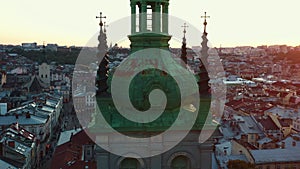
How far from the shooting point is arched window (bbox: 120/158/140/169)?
50.7 feet

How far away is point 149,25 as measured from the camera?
624 inches

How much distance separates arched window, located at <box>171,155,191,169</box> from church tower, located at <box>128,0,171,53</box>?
4.14 m

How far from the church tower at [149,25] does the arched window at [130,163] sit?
13.1 feet

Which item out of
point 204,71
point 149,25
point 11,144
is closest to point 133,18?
point 149,25

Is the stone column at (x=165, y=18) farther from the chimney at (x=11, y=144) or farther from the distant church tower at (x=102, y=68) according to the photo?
the chimney at (x=11, y=144)

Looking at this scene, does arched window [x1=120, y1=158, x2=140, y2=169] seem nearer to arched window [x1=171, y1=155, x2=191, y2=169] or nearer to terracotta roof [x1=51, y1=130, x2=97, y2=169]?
arched window [x1=171, y1=155, x2=191, y2=169]

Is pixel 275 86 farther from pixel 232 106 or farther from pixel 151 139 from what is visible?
pixel 151 139

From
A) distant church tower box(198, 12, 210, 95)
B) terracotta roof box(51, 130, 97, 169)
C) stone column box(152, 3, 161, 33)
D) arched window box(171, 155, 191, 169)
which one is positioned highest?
stone column box(152, 3, 161, 33)

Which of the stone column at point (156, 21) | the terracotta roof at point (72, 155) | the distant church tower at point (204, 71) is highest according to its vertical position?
the stone column at point (156, 21)

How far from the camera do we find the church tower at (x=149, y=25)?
50.6ft

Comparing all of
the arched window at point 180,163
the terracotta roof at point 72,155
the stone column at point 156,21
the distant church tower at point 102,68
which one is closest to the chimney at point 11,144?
the terracotta roof at point 72,155

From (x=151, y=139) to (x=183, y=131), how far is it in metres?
1.19

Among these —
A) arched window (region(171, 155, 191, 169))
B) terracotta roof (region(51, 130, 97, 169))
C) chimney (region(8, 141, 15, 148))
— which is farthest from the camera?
chimney (region(8, 141, 15, 148))

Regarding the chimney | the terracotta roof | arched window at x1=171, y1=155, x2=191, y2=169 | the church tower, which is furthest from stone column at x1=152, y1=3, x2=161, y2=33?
the chimney
